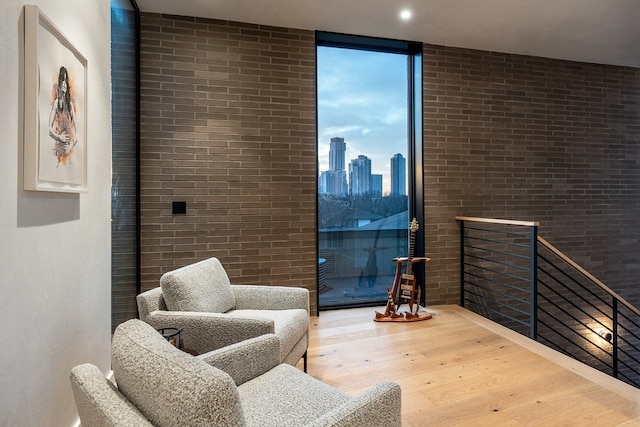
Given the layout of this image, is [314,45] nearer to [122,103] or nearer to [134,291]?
[122,103]

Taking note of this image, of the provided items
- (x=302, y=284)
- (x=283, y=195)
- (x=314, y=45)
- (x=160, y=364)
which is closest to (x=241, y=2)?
(x=314, y=45)

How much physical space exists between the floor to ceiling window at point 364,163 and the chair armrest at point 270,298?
55.0 inches

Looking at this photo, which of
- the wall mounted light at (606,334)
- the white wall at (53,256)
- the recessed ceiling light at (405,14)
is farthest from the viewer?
the wall mounted light at (606,334)

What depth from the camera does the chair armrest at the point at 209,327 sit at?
206 centimetres

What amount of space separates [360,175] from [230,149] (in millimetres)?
1414

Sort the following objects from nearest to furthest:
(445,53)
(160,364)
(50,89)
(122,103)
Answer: (160,364) < (50,89) < (122,103) < (445,53)

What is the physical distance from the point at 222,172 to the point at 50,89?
6.94 feet

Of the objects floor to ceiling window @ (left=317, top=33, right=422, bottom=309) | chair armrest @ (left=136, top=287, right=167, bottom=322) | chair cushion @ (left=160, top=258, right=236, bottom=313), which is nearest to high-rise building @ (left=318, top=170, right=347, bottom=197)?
floor to ceiling window @ (left=317, top=33, right=422, bottom=309)

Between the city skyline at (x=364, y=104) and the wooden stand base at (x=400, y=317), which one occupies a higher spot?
the city skyline at (x=364, y=104)

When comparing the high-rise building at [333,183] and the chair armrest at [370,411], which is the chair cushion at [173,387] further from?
the high-rise building at [333,183]

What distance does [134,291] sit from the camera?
346 centimetres

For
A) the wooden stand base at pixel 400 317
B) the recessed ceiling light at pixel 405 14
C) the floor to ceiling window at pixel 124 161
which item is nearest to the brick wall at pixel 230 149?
the floor to ceiling window at pixel 124 161

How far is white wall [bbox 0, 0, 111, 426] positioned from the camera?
1.29m

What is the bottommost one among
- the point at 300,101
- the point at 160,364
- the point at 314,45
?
the point at 160,364
